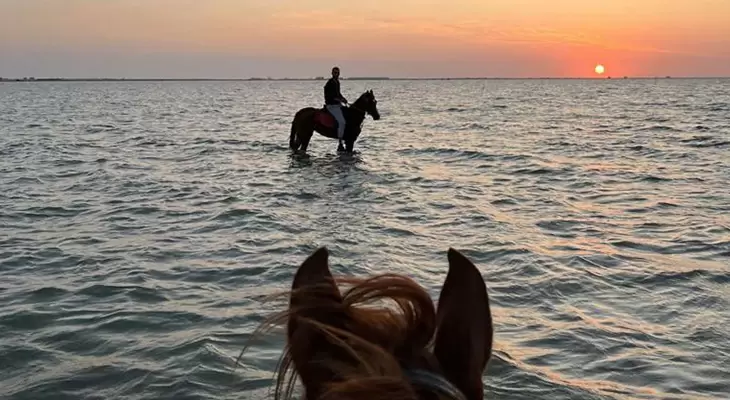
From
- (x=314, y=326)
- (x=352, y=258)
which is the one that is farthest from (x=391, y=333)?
(x=352, y=258)

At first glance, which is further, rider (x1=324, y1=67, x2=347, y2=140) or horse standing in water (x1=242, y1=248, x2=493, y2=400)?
rider (x1=324, y1=67, x2=347, y2=140)

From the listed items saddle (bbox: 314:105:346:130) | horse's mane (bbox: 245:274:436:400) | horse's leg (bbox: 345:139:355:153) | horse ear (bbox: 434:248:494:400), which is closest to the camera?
horse's mane (bbox: 245:274:436:400)

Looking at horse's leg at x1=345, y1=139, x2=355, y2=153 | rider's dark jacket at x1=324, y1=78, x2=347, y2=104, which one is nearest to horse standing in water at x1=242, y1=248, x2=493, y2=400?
rider's dark jacket at x1=324, y1=78, x2=347, y2=104

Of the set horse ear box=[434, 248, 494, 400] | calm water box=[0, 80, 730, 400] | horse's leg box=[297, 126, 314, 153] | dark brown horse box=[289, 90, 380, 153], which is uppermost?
horse ear box=[434, 248, 494, 400]

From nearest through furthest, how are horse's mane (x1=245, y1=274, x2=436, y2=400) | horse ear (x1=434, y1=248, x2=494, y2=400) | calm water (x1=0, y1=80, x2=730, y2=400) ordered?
horse's mane (x1=245, y1=274, x2=436, y2=400) → horse ear (x1=434, y1=248, x2=494, y2=400) → calm water (x1=0, y1=80, x2=730, y2=400)

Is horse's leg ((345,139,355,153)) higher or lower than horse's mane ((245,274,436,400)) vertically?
lower

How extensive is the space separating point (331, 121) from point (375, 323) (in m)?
19.6

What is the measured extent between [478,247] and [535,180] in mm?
6595

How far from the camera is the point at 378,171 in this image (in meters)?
16.8

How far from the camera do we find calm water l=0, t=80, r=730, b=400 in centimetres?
521

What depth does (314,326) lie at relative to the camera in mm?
1308

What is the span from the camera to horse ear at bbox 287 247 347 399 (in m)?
1.32

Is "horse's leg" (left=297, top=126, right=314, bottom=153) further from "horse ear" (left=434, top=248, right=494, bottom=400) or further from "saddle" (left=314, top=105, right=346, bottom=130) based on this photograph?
"horse ear" (left=434, top=248, right=494, bottom=400)

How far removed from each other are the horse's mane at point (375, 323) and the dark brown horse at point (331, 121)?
19387 millimetres
